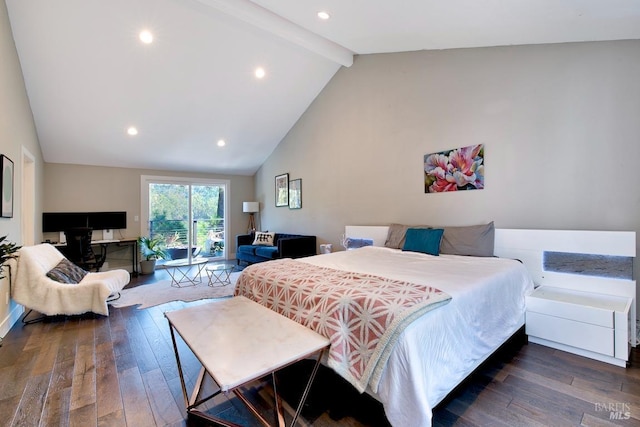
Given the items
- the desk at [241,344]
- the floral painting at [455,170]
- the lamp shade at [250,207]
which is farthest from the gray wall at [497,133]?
the desk at [241,344]

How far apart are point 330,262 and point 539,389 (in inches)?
68.5

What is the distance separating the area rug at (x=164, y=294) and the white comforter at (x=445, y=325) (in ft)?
6.57

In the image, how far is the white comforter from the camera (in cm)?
139

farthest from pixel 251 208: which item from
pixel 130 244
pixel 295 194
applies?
pixel 130 244

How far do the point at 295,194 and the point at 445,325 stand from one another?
15.7 feet

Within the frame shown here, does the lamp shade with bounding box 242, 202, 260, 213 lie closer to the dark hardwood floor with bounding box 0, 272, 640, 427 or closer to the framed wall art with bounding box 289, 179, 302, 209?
the framed wall art with bounding box 289, 179, 302, 209

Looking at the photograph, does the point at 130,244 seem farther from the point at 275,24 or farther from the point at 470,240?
the point at 470,240

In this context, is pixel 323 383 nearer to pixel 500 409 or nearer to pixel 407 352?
pixel 407 352

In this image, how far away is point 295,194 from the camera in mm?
6137

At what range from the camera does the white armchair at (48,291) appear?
10.1 feet

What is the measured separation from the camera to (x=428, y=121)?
384 centimetres

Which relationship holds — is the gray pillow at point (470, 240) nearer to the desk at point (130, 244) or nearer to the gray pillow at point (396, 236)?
the gray pillow at point (396, 236)

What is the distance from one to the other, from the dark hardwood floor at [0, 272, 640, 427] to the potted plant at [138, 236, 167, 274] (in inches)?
125

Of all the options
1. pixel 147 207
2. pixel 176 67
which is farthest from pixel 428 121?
pixel 147 207
